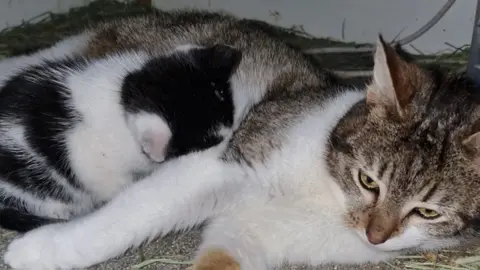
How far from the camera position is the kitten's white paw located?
2.13 m

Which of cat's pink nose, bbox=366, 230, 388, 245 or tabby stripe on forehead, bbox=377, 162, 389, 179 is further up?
tabby stripe on forehead, bbox=377, 162, 389, 179

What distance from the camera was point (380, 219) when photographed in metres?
2.00

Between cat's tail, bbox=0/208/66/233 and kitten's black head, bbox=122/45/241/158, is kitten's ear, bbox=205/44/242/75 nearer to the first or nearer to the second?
kitten's black head, bbox=122/45/241/158

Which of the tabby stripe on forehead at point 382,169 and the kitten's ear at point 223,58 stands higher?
the kitten's ear at point 223,58

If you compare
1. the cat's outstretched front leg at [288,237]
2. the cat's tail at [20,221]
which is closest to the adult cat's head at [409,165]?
the cat's outstretched front leg at [288,237]

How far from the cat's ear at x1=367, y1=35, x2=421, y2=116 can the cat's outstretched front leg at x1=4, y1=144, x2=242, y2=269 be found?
57 cm

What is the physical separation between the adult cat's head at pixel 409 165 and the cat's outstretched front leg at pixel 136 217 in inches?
18.0

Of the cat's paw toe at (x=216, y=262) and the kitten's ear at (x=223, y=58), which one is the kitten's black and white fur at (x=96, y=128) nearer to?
the kitten's ear at (x=223, y=58)

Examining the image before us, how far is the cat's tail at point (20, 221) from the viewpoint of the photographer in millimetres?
2340

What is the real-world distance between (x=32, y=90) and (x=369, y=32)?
2.57m

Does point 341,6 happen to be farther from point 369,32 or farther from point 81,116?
point 81,116

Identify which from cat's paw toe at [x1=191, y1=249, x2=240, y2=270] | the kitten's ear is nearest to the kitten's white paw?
cat's paw toe at [x1=191, y1=249, x2=240, y2=270]

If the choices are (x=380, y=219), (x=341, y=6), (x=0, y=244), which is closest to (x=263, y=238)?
(x=380, y=219)

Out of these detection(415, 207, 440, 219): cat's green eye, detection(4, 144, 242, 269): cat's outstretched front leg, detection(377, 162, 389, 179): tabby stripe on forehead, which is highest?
detection(377, 162, 389, 179): tabby stripe on forehead
